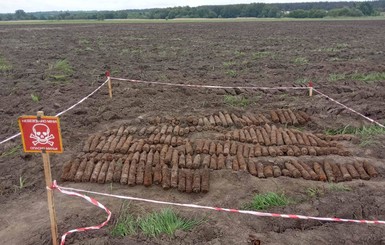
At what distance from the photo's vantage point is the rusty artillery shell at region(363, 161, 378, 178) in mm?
5824

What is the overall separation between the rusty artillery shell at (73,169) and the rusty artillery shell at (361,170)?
4626mm

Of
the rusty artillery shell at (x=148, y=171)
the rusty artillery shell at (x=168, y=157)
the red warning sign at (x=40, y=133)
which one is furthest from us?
the rusty artillery shell at (x=168, y=157)

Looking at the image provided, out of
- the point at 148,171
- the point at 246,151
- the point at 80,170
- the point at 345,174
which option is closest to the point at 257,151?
the point at 246,151

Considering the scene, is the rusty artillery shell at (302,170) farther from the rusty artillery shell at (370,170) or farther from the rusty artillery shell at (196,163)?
the rusty artillery shell at (196,163)

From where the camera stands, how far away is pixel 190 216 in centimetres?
471

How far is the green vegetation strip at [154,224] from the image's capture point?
437 centimetres

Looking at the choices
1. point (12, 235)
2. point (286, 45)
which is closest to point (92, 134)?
point (12, 235)

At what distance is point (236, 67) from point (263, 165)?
8936mm

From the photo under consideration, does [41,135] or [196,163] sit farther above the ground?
[41,135]

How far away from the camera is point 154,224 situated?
176 inches

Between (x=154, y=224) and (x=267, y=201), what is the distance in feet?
5.29

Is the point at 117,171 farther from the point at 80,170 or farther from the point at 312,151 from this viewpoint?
the point at 312,151

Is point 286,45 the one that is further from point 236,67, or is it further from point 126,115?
point 126,115

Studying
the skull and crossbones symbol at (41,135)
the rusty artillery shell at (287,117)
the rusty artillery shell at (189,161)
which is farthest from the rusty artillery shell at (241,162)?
the skull and crossbones symbol at (41,135)
